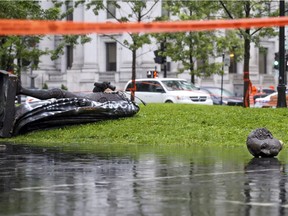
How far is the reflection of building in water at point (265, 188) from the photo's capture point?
9.31 m

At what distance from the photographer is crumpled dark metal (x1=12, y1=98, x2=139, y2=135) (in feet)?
77.3

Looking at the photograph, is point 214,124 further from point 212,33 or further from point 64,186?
point 212,33

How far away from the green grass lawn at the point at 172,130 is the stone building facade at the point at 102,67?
43386 millimetres

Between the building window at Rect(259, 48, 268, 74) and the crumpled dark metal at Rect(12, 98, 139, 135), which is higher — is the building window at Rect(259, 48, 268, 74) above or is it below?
above

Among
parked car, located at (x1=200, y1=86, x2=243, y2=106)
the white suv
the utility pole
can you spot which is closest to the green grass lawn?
the utility pole

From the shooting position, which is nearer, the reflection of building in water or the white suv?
the reflection of building in water

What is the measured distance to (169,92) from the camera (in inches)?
1658

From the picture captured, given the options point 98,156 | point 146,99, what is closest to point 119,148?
point 98,156

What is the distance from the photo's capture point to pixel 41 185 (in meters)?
11.7

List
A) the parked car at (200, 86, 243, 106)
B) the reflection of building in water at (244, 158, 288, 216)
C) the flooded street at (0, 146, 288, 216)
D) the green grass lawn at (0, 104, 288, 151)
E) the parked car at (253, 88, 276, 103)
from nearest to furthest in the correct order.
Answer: the reflection of building in water at (244, 158, 288, 216), the flooded street at (0, 146, 288, 216), the green grass lawn at (0, 104, 288, 151), the parked car at (200, 86, 243, 106), the parked car at (253, 88, 276, 103)

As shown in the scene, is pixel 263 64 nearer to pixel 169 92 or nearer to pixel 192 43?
pixel 192 43

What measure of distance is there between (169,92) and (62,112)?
18622mm

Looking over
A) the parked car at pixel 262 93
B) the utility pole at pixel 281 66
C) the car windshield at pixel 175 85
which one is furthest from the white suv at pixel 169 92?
the parked car at pixel 262 93

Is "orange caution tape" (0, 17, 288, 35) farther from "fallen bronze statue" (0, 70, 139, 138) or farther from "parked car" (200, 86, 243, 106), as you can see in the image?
"parked car" (200, 86, 243, 106)
